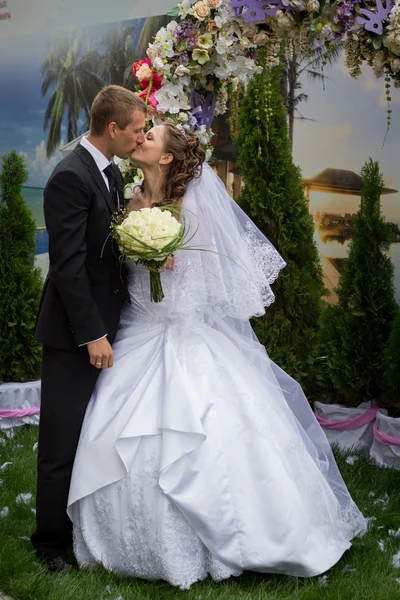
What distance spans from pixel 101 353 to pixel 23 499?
4.73 ft

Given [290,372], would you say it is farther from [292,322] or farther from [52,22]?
[52,22]

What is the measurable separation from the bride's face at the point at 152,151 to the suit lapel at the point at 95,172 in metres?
0.30

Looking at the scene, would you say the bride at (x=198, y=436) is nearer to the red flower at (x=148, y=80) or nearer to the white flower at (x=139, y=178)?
the white flower at (x=139, y=178)

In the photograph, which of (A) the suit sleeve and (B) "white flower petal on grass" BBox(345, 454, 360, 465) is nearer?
(A) the suit sleeve

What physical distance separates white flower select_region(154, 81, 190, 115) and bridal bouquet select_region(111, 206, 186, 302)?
3.25 feet

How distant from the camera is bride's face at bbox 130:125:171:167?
375cm

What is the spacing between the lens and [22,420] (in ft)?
19.2

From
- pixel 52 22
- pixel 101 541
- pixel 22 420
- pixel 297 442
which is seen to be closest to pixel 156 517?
pixel 101 541

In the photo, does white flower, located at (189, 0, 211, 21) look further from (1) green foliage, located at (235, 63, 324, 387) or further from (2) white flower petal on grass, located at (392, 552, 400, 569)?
(2) white flower petal on grass, located at (392, 552, 400, 569)

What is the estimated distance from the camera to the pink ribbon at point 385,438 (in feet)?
15.9

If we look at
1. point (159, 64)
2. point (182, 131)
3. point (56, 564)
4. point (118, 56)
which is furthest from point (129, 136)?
point (118, 56)

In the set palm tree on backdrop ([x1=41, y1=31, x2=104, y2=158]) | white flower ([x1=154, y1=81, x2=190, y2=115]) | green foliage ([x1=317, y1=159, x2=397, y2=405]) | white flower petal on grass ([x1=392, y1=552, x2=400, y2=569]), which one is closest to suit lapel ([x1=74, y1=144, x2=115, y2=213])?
white flower ([x1=154, y1=81, x2=190, y2=115])

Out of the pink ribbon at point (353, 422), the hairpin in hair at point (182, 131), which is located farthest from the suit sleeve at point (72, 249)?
the pink ribbon at point (353, 422)

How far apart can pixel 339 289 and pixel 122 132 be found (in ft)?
7.94
